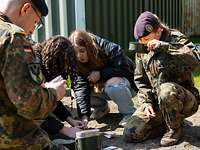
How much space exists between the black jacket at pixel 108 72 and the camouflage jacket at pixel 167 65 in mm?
510

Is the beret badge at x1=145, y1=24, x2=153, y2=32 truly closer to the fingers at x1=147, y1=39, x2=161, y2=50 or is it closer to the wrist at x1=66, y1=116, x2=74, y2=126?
the fingers at x1=147, y1=39, x2=161, y2=50

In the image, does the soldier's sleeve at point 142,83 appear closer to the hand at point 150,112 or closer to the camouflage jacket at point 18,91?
the hand at point 150,112

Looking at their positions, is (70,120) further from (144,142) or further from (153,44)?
(153,44)

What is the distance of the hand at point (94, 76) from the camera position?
209 inches

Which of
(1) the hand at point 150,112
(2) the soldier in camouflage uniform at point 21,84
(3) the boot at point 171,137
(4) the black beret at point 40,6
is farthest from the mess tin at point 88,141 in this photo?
(1) the hand at point 150,112

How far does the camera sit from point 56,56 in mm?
4441

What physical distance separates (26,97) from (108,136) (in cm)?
250

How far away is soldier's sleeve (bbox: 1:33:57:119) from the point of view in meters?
2.62

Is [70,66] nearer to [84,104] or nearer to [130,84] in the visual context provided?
[84,104]

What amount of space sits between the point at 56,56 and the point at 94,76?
95 cm

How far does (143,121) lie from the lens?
4953 millimetres

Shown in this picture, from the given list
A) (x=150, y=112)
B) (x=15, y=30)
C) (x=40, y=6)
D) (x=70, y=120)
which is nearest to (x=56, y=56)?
(x=70, y=120)

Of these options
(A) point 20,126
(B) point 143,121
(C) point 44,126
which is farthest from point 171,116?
(A) point 20,126

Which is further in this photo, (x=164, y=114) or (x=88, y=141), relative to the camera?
(x=164, y=114)
